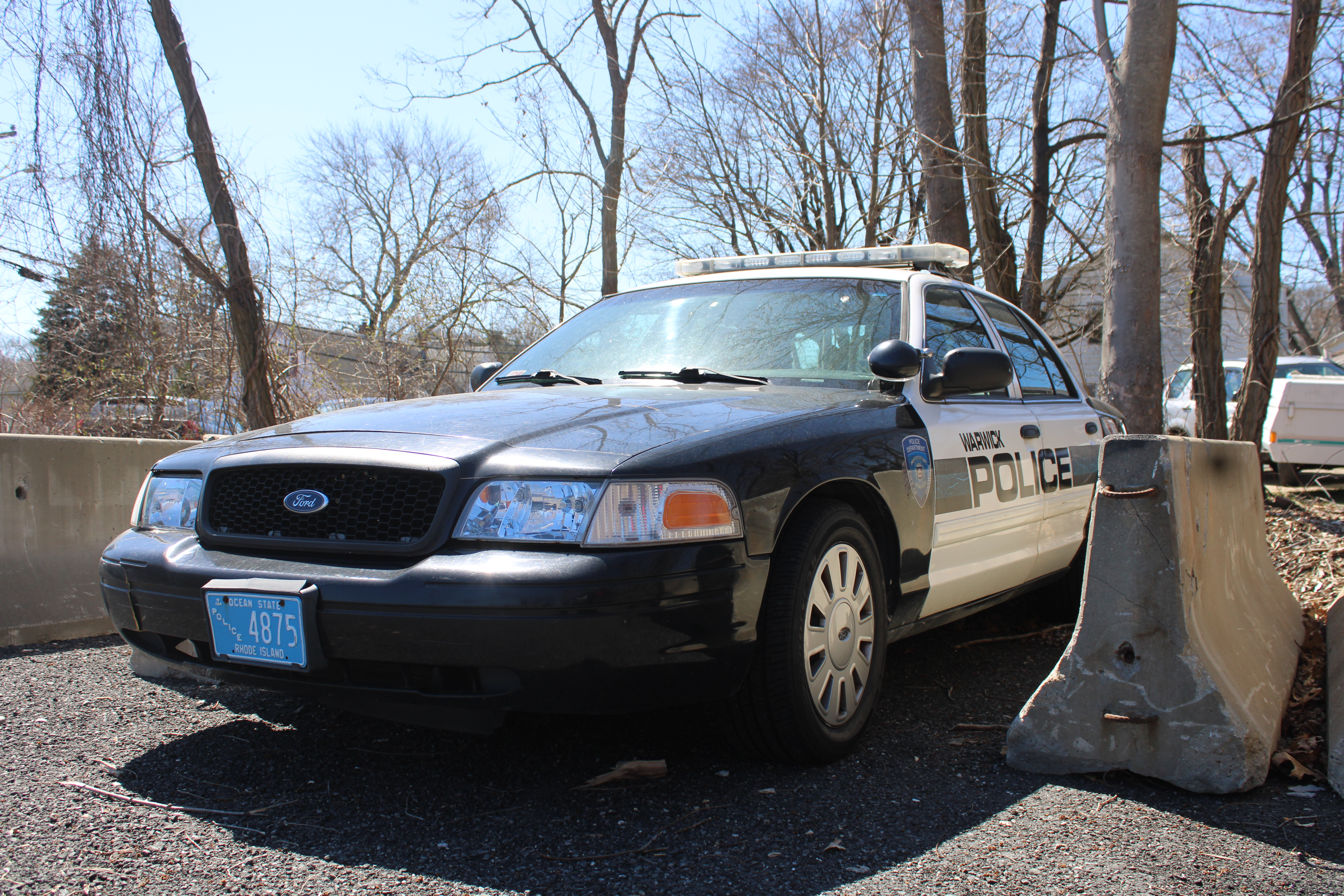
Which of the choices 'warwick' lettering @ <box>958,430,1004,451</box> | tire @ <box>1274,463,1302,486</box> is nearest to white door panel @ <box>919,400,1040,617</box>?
'warwick' lettering @ <box>958,430,1004,451</box>

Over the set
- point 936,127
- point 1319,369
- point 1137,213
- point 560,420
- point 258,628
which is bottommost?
Answer: point 258,628

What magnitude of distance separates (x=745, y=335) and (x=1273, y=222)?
7.09m

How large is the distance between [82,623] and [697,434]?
359 cm

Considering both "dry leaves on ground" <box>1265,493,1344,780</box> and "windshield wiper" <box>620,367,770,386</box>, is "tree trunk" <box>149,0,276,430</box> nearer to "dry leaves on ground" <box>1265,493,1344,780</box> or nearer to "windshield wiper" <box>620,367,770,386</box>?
"windshield wiper" <box>620,367,770,386</box>

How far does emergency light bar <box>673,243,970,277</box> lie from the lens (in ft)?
14.9

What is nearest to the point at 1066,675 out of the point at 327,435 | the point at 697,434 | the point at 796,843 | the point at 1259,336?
the point at 796,843

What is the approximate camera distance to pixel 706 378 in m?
3.64

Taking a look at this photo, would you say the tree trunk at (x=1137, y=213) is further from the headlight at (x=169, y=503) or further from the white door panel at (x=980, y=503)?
the headlight at (x=169, y=503)

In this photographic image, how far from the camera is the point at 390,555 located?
8.28ft

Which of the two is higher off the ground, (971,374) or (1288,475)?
(971,374)

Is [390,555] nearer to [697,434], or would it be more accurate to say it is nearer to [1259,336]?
[697,434]

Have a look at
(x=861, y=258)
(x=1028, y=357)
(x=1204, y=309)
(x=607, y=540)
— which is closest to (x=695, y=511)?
(x=607, y=540)

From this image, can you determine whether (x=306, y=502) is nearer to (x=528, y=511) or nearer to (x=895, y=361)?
(x=528, y=511)

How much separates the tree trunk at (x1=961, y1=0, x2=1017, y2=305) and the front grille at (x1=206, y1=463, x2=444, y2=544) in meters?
8.03
